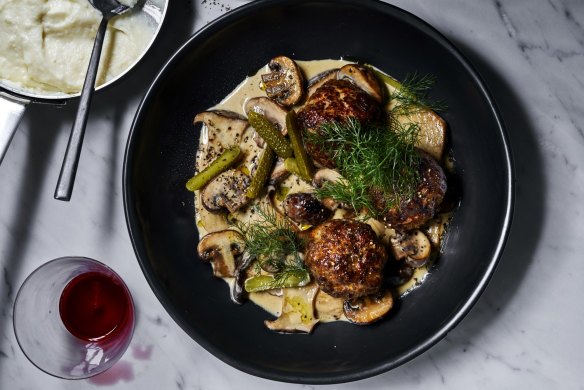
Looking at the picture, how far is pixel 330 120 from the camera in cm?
371

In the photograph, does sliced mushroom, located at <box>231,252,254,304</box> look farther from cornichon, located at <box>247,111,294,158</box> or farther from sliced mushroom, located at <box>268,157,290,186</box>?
cornichon, located at <box>247,111,294,158</box>

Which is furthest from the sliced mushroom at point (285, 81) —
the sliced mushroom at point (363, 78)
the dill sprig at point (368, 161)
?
the dill sprig at point (368, 161)

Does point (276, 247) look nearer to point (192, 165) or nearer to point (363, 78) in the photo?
point (192, 165)

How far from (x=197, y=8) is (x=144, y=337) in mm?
2271

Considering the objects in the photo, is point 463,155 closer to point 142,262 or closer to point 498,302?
point 498,302

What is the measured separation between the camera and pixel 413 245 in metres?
3.92

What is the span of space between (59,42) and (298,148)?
1.75m

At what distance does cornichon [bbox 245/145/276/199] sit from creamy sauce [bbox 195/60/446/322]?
0.14m

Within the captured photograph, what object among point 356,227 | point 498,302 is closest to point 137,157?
point 356,227

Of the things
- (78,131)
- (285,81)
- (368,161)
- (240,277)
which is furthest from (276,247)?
(78,131)

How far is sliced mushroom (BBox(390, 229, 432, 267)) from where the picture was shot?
12.8 ft

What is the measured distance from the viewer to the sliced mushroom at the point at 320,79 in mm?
4079

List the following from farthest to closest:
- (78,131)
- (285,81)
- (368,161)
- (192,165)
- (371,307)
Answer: (192,165), (285,81), (371,307), (78,131), (368,161)

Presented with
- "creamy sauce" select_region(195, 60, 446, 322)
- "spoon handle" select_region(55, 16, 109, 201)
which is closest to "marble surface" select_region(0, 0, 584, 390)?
"spoon handle" select_region(55, 16, 109, 201)
